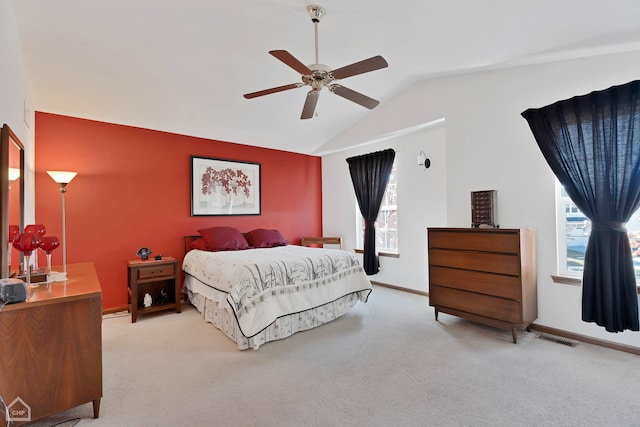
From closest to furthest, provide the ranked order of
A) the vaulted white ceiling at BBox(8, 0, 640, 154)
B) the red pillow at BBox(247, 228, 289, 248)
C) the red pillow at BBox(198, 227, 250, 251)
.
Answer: the vaulted white ceiling at BBox(8, 0, 640, 154), the red pillow at BBox(198, 227, 250, 251), the red pillow at BBox(247, 228, 289, 248)

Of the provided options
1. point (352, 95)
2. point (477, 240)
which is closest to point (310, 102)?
point (352, 95)

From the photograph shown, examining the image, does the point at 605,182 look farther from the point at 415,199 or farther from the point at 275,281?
the point at 275,281

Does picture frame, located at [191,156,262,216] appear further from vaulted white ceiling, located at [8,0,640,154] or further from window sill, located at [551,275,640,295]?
window sill, located at [551,275,640,295]

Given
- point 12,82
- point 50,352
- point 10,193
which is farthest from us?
point 12,82

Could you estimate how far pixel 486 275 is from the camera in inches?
114

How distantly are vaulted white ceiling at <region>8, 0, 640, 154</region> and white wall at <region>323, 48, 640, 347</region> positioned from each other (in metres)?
0.17

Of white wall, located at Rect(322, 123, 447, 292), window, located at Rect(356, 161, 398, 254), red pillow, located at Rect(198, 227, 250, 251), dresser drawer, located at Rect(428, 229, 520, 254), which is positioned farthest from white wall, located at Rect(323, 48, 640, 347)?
red pillow, located at Rect(198, 227, 250, 251)

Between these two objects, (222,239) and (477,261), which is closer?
(477,261)

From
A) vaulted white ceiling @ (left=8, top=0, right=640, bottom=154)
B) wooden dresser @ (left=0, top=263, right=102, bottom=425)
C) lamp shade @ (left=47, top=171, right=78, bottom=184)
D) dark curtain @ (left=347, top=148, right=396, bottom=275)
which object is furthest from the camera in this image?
dark curtain @ (left=347, top=148, right=396, bottom=275)

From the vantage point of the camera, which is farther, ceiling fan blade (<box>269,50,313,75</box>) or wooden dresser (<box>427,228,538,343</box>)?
wooden dresser (<box>427,228,538,343</box>)

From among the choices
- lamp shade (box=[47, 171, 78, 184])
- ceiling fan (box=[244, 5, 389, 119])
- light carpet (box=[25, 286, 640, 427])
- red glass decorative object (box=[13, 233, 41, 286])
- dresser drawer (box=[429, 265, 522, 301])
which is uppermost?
ceiling fan (box=[244, 5, 389, 119])

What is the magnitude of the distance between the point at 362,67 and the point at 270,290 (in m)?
2.12

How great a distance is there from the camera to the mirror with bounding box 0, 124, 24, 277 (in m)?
1.80

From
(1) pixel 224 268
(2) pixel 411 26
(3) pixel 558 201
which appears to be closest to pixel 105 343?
(1) pixel 224 268
